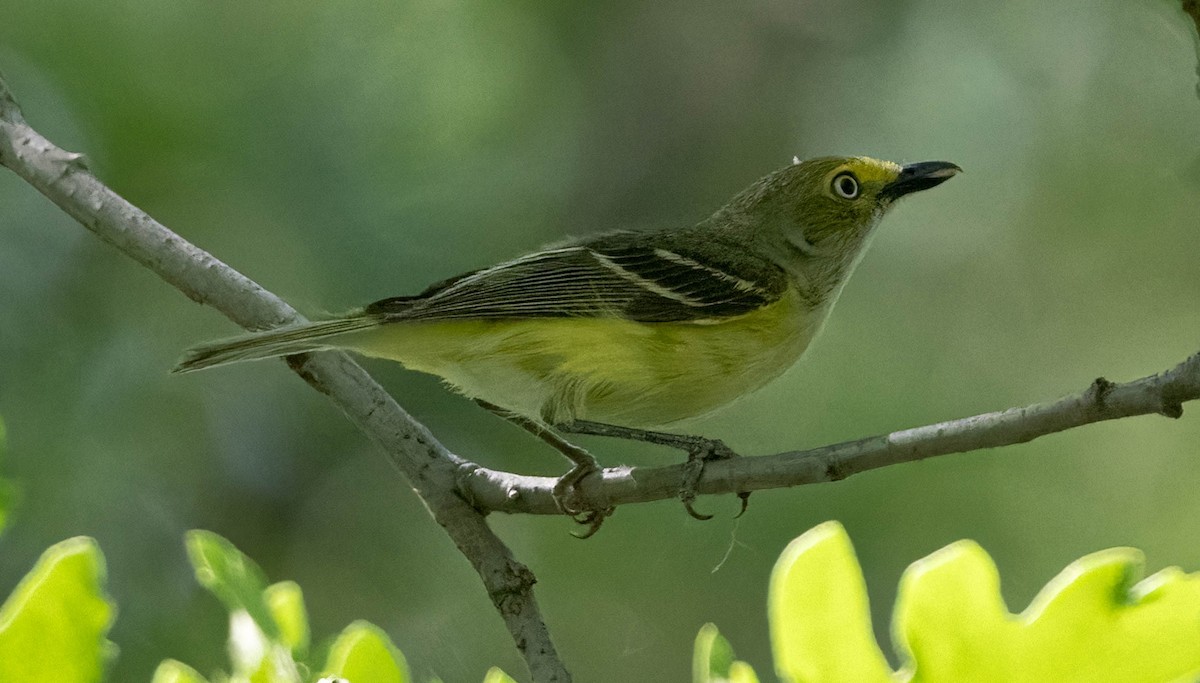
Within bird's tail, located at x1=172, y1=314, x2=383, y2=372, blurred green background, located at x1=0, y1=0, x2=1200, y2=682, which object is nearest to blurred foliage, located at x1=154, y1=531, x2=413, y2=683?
bird's tail, located at x1=172, y1=314, x2=383, y2=372

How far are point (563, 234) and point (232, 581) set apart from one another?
1.60 meters

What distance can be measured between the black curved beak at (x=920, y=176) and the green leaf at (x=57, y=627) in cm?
160

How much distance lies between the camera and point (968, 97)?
2.32 m

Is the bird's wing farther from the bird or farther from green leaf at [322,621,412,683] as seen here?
green leaf at [322,621,412,683]

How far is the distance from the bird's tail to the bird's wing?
0.15 meters

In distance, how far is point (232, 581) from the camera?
1.89 feet

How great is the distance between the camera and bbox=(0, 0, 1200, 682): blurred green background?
6.21ft

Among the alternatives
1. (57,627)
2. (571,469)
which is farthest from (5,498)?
(571,469)

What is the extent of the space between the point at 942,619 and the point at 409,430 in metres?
0.97

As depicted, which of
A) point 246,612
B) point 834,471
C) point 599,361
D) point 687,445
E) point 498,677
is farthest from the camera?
point 599,361

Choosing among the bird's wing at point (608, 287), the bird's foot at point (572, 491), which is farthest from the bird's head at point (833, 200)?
the bird's foot at point (572, 491)

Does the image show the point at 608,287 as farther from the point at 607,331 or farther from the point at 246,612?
the point at 246,612

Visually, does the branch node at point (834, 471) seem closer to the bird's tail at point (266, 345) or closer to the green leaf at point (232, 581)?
the green leaf at point (232, 581)

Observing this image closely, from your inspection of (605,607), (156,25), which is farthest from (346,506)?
(156,25)
